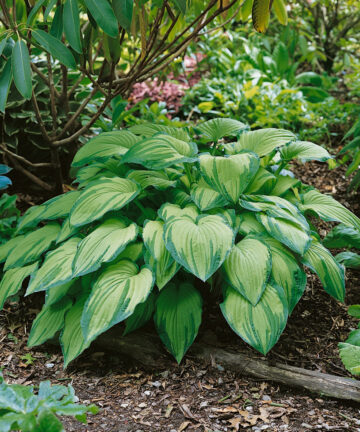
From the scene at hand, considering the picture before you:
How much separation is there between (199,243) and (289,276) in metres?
0.44

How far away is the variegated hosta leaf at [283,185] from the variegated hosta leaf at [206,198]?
1.33ft

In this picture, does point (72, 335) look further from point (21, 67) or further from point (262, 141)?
point (262, 141)

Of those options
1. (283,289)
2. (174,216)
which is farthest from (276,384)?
(174,216)

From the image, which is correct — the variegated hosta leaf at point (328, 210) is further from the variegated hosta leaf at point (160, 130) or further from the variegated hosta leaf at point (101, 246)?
the variegated hosta leaf at point (101, 246)

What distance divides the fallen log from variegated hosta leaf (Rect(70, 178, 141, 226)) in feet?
1.85

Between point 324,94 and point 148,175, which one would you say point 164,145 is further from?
point 324,94

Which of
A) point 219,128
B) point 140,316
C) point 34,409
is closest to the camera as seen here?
point 34,409

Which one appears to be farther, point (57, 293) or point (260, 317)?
point (57, 293)

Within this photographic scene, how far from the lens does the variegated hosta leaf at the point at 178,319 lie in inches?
78.3

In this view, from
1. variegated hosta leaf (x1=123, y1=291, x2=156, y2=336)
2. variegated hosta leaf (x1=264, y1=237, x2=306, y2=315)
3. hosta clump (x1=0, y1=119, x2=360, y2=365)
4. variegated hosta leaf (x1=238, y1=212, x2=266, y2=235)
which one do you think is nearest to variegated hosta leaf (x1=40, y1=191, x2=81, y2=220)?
hosta clump (x1=0, y1=119, x2=360, y2=365)

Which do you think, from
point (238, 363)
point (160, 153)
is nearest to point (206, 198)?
point (160, 153)

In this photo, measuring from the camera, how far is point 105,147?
7.88ft

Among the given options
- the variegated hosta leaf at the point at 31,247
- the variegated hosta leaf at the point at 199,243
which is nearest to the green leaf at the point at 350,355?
the variegated hosta leaf at the point at 199,243

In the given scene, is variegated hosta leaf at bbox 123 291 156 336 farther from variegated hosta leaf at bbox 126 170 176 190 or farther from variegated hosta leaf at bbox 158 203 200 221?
variegated hosta leaf at bbox 126 170 176 190
